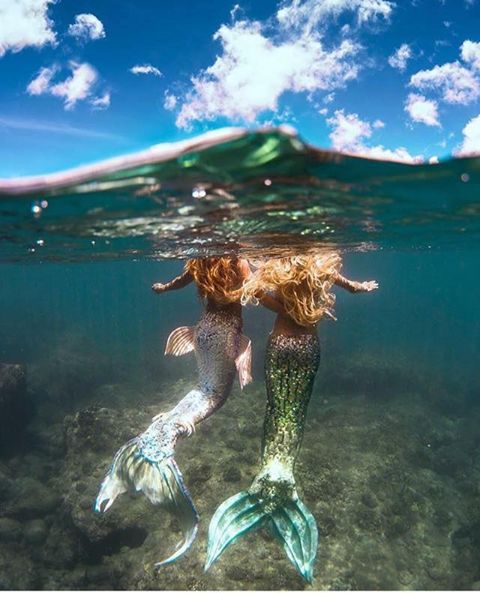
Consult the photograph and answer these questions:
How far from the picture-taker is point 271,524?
534 centimetres

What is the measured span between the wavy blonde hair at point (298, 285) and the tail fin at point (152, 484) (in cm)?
243

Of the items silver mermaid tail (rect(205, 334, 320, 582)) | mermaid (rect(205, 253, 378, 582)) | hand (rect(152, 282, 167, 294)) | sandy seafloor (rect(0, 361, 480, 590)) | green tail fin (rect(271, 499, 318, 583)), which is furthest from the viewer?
sandy seafloor (rect(0, 361, 480, 590))

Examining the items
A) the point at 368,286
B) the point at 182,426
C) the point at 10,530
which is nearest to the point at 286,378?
Result: the point at 182,426

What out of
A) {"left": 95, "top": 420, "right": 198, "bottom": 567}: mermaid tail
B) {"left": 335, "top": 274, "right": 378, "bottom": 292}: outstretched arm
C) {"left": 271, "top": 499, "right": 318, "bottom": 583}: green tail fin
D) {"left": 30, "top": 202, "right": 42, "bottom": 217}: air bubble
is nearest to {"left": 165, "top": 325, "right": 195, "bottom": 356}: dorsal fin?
{"left": 95, "top": 420, "right": 198, "bottom": 567}: mermaid tail

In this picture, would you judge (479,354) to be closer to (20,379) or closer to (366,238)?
(366,238)

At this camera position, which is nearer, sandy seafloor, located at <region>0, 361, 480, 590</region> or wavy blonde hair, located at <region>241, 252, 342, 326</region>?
wavy blonde hair, located at <region>241, 252, 342, 326</region>

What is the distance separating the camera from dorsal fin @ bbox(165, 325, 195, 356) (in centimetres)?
638

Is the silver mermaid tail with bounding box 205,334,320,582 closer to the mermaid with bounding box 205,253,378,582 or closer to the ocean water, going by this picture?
the mermaid with bounding box 205,253,378,582

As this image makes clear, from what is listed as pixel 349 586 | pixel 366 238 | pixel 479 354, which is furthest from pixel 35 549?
pixel 479 354

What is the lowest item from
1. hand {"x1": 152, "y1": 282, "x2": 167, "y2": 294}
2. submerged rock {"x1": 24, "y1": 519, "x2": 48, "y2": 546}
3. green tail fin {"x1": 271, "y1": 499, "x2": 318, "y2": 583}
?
submerged rock {"x1": 24, "y1": 519, "x2": 48, "y2": 546}

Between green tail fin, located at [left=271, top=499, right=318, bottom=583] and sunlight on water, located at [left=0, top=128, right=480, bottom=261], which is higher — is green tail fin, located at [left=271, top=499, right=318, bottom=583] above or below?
below

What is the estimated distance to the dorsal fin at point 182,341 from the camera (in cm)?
638

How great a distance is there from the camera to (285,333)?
19.3ft

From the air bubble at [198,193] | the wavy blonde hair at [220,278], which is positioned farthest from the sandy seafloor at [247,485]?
the air bubble at [198,193]
